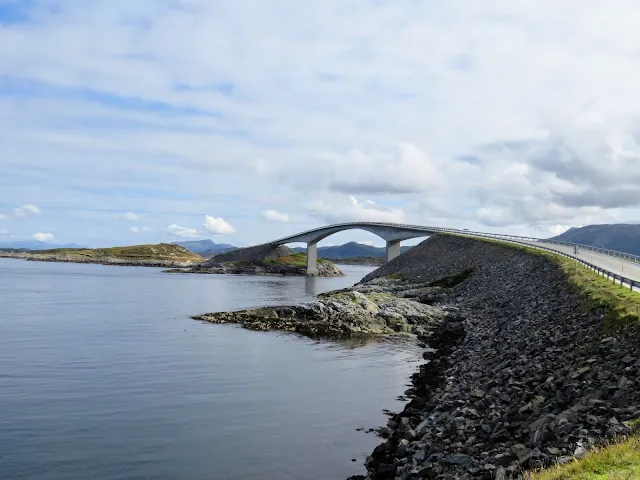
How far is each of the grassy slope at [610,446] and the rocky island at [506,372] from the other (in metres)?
0.12

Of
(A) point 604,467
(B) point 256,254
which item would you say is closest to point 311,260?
(B) point 256,254

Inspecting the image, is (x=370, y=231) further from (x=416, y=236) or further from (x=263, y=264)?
(x=263, y=264)

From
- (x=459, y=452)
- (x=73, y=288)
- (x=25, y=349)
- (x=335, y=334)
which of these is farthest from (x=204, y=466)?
(x=73, y=288)

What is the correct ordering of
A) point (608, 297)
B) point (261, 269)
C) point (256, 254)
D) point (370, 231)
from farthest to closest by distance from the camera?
1. point (256, 254)
2. point (261, 269)
3. point (370, 231)
4. point (608, 297)

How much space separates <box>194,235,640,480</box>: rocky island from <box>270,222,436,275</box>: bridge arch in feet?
227

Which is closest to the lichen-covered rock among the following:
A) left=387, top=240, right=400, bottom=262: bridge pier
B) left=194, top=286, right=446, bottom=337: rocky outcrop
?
left=194, top=286, right=446, bottom=337: rocky outcrop

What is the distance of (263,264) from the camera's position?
163500mm

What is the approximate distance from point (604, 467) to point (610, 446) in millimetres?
1228

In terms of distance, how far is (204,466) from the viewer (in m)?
15.7

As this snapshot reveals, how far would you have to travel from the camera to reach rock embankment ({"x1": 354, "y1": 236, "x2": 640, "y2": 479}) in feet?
42.2

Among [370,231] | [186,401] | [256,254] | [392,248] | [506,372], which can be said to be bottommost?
[186,401]

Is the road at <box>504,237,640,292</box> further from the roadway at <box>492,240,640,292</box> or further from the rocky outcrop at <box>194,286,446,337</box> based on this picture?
the rocky outcrop at <box>194,286,446,337</box>

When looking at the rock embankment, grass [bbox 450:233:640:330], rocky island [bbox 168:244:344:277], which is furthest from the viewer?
rocky island [bbox 168:244:344:277]

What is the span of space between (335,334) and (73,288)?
52.9m
